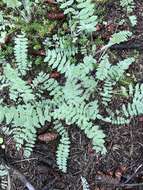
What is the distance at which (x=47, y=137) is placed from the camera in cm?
384

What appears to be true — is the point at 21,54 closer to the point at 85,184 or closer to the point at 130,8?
the point at 130,8

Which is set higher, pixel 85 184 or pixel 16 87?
pixel 16 87

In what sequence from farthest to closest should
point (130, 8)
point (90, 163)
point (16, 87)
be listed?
point (130, 8), point (90, 163), point (16, 87)

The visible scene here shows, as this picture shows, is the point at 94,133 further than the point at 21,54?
No

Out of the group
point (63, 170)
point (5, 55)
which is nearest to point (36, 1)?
point (5, 55)

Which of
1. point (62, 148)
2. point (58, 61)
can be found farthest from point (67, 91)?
point (62, 148)

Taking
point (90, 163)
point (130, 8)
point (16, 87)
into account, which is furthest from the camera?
point (130, 8)

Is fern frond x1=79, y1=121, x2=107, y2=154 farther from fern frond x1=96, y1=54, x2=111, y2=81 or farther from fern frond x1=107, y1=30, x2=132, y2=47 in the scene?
fern frond x1=107, y1=30, x2=132, y2=47

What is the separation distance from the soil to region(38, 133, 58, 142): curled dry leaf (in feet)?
0.12

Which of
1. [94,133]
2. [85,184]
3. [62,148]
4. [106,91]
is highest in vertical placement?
[106,91]

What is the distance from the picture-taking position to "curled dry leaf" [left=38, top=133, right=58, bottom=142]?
151 inches

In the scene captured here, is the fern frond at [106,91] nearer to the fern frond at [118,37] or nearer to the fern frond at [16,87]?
the fern frond at [118,37]

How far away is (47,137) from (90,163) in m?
0.44

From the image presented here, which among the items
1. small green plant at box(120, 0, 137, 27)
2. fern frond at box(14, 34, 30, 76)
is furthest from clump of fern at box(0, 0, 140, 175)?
small green plant at box(120, 0, 137, 27)
